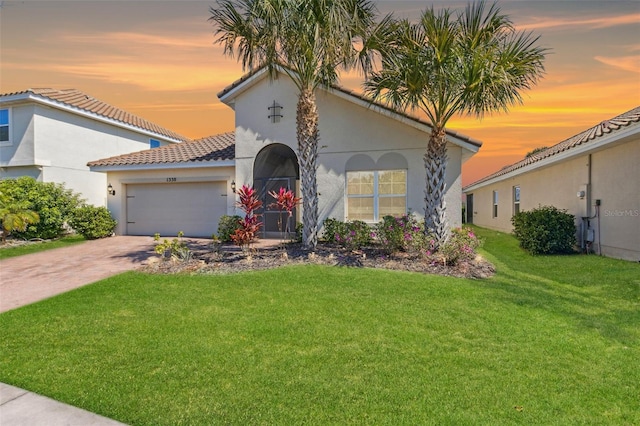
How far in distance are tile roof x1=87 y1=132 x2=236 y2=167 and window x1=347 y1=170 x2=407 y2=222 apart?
18.6 ft

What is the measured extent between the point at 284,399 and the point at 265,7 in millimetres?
9840

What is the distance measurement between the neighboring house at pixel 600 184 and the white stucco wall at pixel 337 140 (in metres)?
4.39

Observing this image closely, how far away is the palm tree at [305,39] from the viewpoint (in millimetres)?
9969

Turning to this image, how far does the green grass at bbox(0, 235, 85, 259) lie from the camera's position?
44.9 ft

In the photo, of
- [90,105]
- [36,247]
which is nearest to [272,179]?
[36,247]

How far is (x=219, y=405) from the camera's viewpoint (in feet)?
11.9

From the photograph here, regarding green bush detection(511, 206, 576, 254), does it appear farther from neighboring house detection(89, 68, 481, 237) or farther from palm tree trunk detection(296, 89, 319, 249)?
palm tree trunk detection(296, 89, 319, 249)

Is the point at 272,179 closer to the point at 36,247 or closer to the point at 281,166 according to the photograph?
the point at 281,166

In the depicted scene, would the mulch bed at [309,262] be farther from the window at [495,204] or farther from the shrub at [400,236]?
the window at [495,204]

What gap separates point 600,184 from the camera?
40.1 feet

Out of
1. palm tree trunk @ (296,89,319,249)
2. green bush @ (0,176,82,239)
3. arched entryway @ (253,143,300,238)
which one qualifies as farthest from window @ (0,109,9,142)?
palm tree trunk @ (296,89,319,249)

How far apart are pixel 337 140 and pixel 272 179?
11.6 ft

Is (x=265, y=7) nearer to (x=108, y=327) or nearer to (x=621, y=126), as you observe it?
(x=108, y=327)

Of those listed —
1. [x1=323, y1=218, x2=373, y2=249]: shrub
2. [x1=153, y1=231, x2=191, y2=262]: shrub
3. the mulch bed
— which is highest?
[x1=323, y1=218, x2=373, y2=249]: shrub
